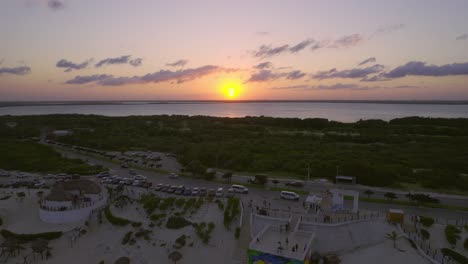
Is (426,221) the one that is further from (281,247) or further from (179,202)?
(179,202)

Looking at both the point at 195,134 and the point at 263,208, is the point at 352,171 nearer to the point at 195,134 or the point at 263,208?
the point at 263,208

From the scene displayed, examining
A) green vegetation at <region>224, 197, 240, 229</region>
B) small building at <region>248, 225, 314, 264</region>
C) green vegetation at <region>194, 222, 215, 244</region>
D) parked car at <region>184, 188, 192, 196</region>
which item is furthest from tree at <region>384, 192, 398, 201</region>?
parked car at <region>184, 188, 192, 196</region>

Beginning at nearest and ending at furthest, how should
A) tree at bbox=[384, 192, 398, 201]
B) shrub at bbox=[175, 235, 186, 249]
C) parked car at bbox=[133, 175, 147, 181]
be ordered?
shrub at bbox=[175, 235, 186, 249] < tree at bbox=[384, 192, 398, 201] < parked car at bbox=[133, 175, 147, 181]

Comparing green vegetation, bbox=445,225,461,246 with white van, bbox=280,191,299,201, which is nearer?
green vegetation, bbox=445,225,461,246

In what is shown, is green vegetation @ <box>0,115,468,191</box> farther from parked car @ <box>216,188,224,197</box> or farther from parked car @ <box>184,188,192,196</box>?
parked car @ <box>216,188,224,197</box>

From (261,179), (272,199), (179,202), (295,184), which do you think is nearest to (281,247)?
(272,199)

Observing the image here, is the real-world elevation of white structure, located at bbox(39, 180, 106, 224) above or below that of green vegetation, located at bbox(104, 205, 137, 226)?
above

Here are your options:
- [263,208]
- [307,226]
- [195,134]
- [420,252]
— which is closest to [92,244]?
[263,208]
